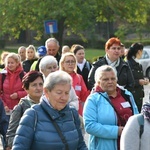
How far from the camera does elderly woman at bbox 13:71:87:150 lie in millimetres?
5121

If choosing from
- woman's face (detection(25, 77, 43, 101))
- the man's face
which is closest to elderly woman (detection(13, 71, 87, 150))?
woman's face (detection(25, 77, 43, 101))

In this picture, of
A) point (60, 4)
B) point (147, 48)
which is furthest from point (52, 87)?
point (60, 4)

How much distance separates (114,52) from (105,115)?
3029 millimetres

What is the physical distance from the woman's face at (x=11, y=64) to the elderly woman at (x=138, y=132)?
16.1ft

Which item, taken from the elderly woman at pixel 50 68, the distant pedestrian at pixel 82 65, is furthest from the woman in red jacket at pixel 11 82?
the distant pedestrian at pixel 82 65

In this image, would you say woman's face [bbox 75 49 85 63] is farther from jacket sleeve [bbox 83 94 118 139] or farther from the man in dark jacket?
jacket sleeve [bbox 83 94 118 139]

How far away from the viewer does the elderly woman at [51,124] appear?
5.12m

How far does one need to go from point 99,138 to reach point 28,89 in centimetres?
94

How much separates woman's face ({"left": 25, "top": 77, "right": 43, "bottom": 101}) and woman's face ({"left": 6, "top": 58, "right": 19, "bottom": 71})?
344 cm

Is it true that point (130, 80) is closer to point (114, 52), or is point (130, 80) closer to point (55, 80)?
point (114, 52)

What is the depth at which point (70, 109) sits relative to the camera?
17.7 ft

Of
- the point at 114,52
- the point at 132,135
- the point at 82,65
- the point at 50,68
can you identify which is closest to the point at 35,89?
the point at 132,135

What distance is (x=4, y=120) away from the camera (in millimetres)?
7086

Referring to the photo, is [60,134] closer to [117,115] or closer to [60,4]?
[117,115]
